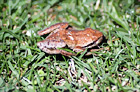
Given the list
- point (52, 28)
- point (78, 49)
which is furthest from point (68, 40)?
point (52, 28)

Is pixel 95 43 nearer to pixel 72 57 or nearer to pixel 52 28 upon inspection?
pixel 72 57

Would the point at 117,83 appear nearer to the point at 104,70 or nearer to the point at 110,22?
the point at 104,70

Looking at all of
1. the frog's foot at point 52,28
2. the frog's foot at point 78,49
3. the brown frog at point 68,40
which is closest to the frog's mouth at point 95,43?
the brown frog at point 68,40

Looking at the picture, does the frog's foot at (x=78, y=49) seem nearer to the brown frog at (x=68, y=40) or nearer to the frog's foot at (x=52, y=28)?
the brown frog at (x=68, y=40)

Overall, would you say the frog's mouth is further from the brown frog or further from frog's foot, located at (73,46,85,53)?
frog's foot, located at (73,46,85,53)

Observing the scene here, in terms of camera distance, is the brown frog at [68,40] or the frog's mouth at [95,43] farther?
the frog's mouth at [95,43]

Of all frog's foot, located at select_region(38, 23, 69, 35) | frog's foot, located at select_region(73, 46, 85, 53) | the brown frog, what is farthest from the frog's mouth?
frog's foot, located at select_region(38, 23, 69, 35)
